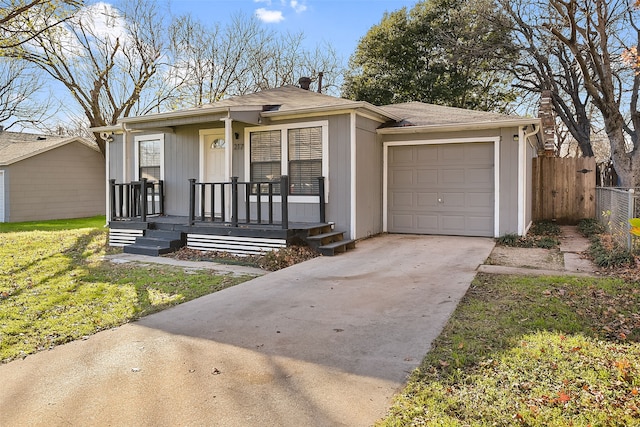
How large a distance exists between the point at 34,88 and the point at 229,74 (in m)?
9.75

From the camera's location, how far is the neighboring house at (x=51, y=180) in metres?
16.8

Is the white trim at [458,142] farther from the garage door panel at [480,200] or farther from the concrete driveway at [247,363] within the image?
the concrete driveway at [247,363]

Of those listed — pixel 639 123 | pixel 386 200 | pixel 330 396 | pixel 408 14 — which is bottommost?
pixel 330 396

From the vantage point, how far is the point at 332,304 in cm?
476

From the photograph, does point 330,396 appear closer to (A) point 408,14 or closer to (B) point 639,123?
(B) point 639,123

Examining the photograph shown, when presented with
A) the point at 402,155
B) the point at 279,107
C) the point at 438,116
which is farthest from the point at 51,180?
the point at 438,116

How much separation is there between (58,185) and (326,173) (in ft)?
46.0

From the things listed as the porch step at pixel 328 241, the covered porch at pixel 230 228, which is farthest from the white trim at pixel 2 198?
the porch step at pixel 328 241

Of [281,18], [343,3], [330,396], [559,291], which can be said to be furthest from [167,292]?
[281,18]

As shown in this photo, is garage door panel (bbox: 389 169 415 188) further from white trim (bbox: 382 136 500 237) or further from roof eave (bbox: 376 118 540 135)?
roof eave (bbox: 376 118 540 135)

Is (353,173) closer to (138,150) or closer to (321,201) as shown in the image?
(321,201)

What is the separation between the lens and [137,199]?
10.6 metres

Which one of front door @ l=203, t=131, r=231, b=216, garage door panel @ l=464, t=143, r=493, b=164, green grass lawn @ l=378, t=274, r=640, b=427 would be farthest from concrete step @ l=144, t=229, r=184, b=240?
garage door panel @ l=464, t=143, r=493, b=164

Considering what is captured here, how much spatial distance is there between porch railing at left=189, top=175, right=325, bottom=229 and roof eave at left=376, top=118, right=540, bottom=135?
225 cm
